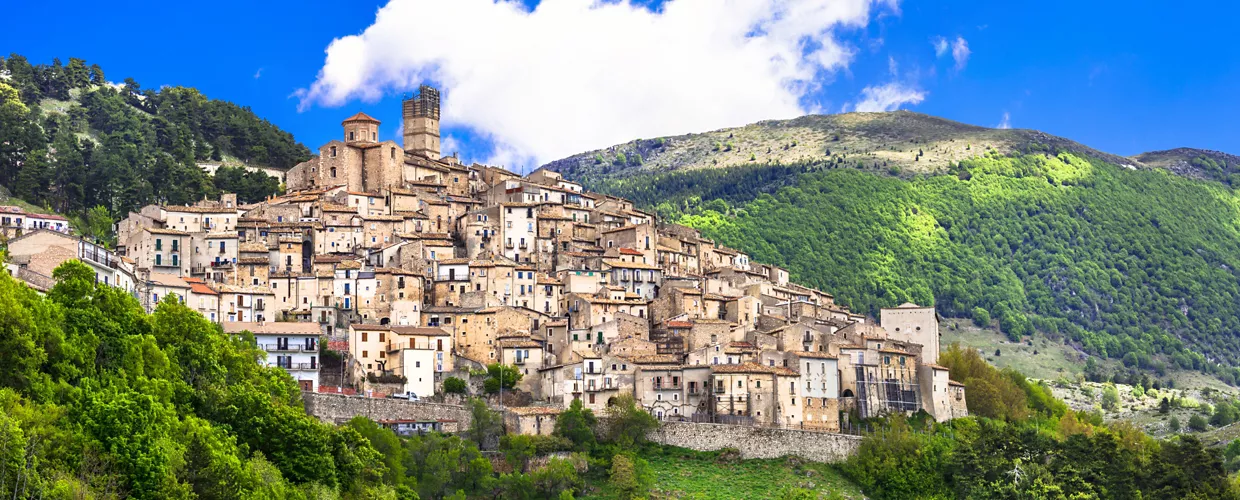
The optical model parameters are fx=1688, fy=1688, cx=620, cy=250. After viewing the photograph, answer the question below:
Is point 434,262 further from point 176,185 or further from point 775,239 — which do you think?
point 775,239

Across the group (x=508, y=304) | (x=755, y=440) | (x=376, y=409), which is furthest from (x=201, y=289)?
(x=755, y=440)

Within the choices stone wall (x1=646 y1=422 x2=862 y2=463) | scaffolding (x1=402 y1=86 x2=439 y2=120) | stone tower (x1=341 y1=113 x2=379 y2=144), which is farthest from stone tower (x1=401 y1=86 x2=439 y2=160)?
stone wall (x1=646 y1=422 x2=862 y2=463)

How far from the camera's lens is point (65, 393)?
48.7 metres

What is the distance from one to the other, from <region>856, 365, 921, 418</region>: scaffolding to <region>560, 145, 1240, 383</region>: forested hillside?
1917 inches

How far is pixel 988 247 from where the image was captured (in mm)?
176625

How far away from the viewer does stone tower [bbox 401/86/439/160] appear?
109000mm

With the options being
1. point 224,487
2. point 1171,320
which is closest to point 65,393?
point 224,487

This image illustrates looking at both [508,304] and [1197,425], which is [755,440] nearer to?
[508,304]

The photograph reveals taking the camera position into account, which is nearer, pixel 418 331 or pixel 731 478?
pixel 731 478

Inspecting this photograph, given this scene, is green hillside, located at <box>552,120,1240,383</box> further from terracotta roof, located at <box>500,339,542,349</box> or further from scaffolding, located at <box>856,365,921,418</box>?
terracotta roof, located at <box>500,339,542,349</box>

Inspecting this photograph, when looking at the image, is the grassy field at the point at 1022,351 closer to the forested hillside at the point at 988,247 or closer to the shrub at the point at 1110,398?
the forested hillside at the point at 988,247

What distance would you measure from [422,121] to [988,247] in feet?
279

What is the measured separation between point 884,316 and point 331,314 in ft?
95.9

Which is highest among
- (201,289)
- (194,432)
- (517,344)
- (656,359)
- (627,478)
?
(201,289)
